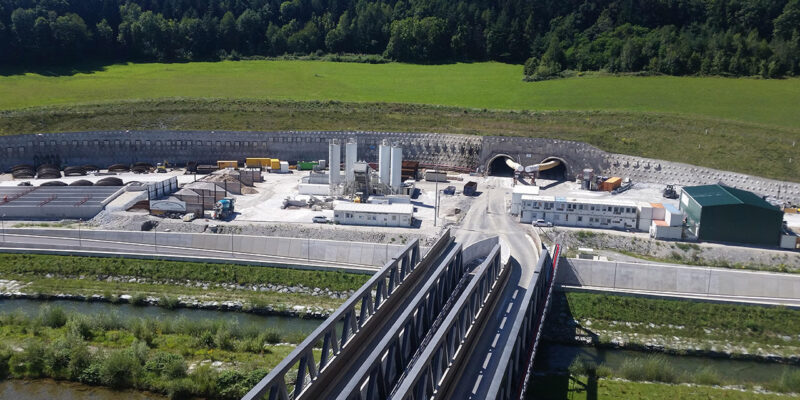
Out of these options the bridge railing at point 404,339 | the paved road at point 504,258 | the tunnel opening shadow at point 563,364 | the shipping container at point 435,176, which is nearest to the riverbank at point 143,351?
the bridge railing at point 404,339

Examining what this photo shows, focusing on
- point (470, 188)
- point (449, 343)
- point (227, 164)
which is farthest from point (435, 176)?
point (449, 343)

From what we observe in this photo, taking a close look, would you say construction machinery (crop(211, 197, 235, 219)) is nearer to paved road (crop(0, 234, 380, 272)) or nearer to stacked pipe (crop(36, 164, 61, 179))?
paved road (crop(0, 234, 380, 272))

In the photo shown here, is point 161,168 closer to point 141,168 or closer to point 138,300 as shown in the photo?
point 141,168

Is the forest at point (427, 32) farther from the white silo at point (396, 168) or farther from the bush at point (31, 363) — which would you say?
the bush at point (31, 363)

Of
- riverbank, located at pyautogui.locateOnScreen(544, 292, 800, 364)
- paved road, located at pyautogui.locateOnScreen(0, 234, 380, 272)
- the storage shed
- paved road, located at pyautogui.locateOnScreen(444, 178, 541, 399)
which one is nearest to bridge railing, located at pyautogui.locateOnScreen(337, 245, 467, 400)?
paved road, located at pyautogui.locateOnScreen(444, 178, 541, 399)

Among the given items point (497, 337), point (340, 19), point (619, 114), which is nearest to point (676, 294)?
point (497, 337)

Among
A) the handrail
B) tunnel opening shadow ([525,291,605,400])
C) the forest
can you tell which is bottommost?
tunnel opening shadow ([525,291,605,400])

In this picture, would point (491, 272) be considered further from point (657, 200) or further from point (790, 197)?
point (790, 197)
